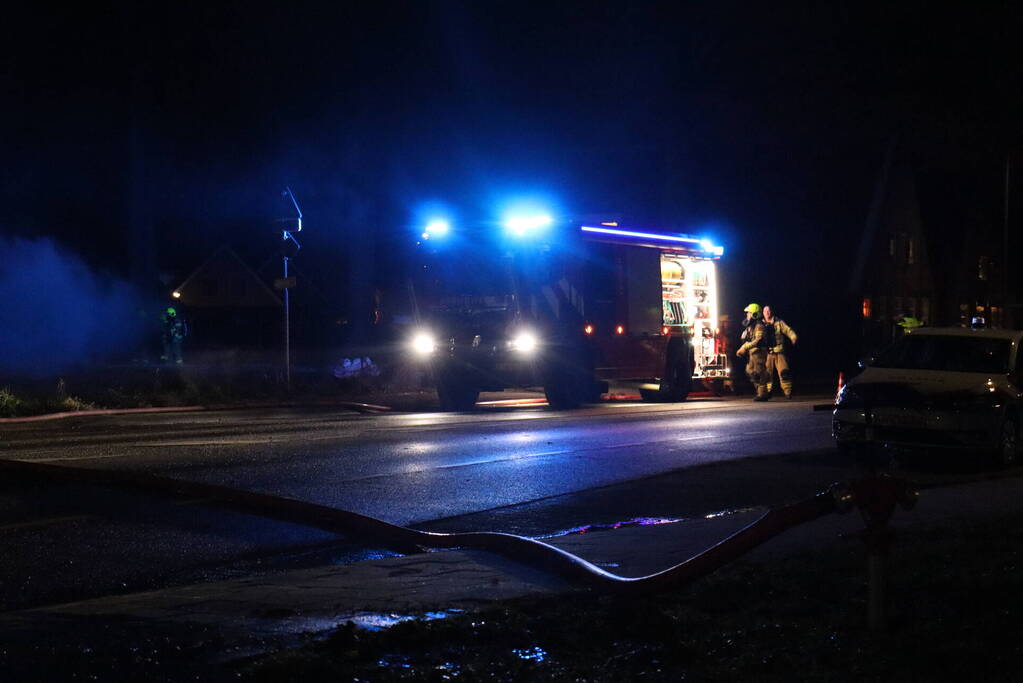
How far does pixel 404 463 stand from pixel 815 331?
3676 centimetres

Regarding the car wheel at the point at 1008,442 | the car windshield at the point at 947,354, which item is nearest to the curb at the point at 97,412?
the car windshield at the point at 947,354

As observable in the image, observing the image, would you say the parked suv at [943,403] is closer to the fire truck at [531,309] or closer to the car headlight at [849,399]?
the car headlight at [849,399]

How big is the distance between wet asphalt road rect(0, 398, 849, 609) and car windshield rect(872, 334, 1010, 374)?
135 centimetres

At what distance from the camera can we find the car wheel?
12.2m

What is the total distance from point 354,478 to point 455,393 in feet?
30.7

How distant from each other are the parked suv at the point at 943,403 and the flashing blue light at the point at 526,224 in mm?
6919

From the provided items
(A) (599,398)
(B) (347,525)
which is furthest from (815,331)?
(B) (347,525)

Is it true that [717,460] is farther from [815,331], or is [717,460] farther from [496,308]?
[815,331]

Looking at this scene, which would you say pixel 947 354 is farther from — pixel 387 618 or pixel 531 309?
pixel 387 618

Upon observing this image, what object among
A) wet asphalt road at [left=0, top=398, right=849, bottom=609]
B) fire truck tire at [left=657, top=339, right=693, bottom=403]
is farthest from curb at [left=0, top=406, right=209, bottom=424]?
fire truck tire at [left=657, top=339, right=693, bottom=403]

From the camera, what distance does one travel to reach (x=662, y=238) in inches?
865

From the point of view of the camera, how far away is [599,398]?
20.9 meters

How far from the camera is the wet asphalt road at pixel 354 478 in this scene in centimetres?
746

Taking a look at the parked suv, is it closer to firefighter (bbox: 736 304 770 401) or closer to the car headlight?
the car headlight
